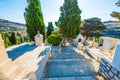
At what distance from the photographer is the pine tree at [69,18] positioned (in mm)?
15367

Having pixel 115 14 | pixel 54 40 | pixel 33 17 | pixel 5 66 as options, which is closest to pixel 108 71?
pixel 5 66

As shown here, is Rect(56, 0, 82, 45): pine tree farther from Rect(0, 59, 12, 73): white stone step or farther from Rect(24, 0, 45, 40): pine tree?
Rect(0, 59, 12, 73): white stone step

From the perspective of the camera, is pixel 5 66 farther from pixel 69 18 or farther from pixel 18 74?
pixel 69 18

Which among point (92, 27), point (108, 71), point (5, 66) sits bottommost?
point (108, 71)

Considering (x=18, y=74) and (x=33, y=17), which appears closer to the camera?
(x=18, y=74)

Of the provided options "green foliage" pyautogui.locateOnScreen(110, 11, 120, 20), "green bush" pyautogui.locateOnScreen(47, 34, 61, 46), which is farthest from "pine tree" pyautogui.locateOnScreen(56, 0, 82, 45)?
"green foliage" pyautogui.locateOnScreen(110, 11, 120, 20)

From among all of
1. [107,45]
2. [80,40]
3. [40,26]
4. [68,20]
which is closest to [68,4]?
[68,20]

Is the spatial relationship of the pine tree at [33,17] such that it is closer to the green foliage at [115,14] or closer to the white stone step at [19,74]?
the green foliage at [115,14]

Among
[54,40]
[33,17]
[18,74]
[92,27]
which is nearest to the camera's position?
[18,74]

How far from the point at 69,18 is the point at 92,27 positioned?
9447 mm

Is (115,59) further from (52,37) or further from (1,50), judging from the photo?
(52,37)

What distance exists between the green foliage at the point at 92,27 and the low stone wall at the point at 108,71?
18236 millimetres

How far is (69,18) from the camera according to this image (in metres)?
15.3

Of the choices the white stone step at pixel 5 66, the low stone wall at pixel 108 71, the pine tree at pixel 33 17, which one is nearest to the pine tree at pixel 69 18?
the pine tree at pixel 33 17
